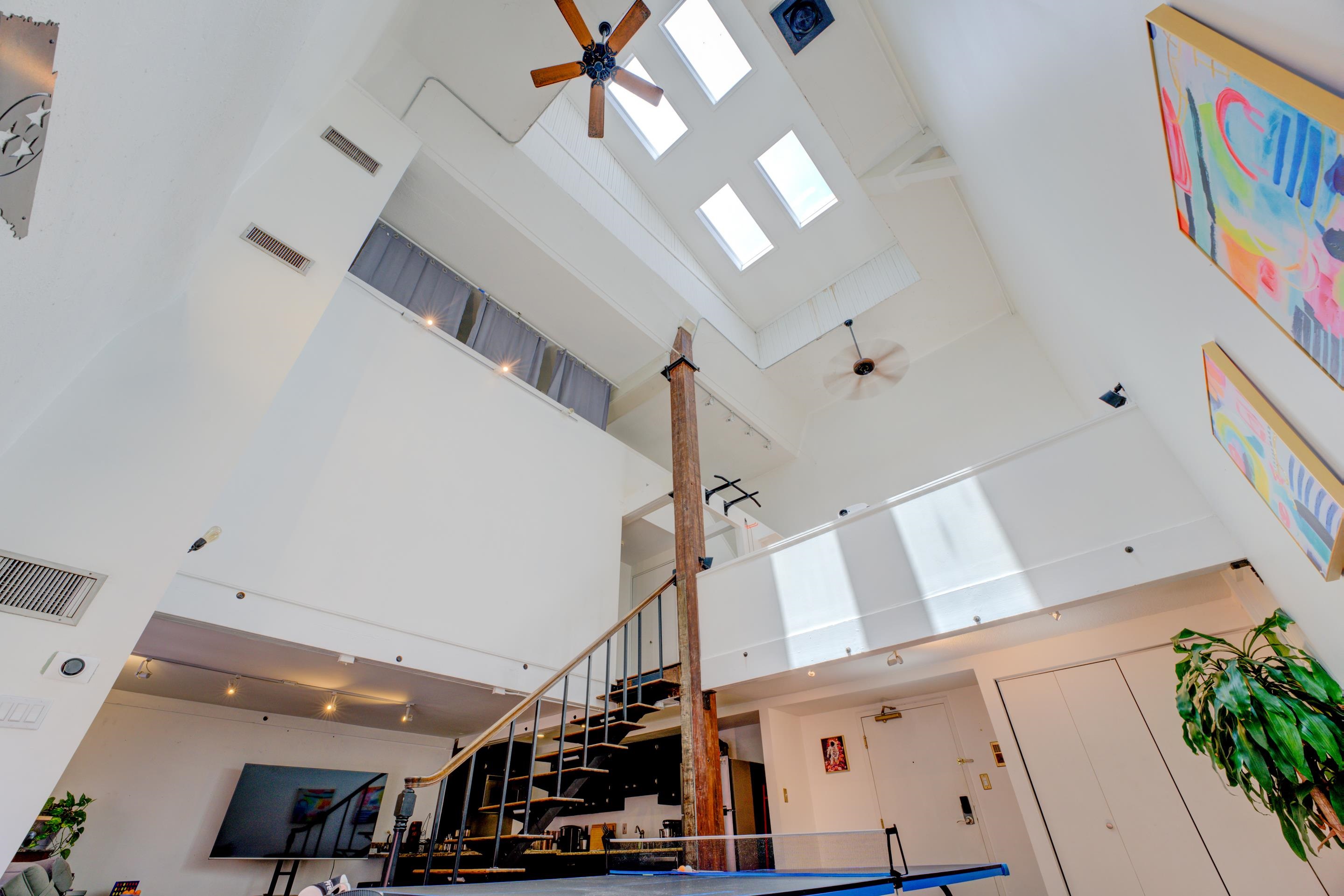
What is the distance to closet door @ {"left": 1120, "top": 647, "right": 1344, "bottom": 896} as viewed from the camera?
10.5 ft

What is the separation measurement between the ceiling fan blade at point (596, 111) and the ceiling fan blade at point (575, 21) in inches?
13.0

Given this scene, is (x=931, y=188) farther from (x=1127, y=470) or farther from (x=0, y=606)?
(x=0, y=606)

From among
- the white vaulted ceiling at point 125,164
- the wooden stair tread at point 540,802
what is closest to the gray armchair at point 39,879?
the wooden stair tread at point 540,802

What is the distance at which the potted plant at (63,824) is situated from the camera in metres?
4.42

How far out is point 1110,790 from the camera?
12.7 feet

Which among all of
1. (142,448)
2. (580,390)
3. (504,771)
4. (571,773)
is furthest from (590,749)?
(580,390)

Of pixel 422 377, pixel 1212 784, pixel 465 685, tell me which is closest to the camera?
pixel 1212 784

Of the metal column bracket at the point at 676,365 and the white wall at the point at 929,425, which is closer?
the metal column bracket at the point at 676,365

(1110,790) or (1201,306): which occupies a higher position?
(1201,306)

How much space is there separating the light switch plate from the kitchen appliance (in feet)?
15.4

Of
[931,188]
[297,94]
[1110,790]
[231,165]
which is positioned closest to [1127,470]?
[1110,790]

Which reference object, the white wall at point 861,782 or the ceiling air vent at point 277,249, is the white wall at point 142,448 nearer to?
the ceiling air vent at point 277,249

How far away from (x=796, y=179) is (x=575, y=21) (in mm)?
3932

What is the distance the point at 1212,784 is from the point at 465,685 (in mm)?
5438
